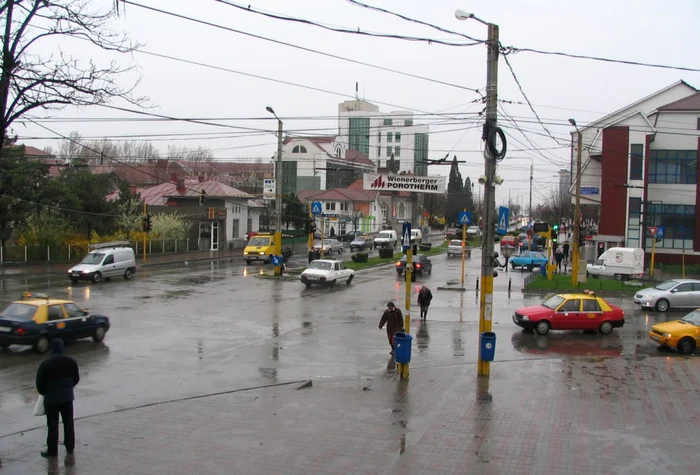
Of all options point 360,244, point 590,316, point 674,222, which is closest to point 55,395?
point 590,316

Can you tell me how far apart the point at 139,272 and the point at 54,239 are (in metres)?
7.73

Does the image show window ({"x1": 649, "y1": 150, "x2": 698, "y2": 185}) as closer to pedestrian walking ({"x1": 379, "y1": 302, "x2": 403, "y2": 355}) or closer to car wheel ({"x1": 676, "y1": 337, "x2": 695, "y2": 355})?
car wheel ({"x1": 676, "y1": 337, "x2": 695, "y2": 355})

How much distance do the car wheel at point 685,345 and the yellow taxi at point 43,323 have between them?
658 inches

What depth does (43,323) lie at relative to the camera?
16031mm

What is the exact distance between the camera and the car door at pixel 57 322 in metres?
16.2

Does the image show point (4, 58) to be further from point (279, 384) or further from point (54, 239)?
point (54, 239)

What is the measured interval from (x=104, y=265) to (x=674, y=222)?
40344 millimetres

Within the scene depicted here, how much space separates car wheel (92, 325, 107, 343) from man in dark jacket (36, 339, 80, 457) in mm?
9096

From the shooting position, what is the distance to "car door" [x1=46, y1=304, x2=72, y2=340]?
16219 millimetres

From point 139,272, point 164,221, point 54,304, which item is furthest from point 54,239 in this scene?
point 54,304

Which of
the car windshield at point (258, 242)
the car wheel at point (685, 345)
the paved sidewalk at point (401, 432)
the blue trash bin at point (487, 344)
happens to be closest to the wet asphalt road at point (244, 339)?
the car wheel at point (685, 345)

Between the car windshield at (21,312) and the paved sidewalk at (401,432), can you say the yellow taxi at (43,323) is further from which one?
the paved sidewalk at (401,432)

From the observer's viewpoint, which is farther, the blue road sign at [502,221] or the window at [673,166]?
the window at [673,166]

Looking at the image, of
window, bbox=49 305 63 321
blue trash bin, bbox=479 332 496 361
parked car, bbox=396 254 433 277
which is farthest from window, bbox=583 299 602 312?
parked car, bbox=396 254 433 277
